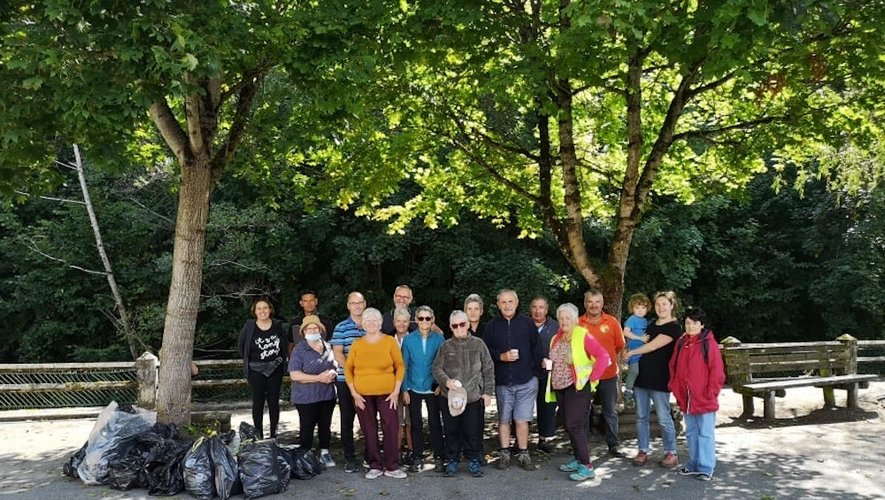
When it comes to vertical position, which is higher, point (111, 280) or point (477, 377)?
point (111, 280)

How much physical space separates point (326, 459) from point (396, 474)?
2.83ft

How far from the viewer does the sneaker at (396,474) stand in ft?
21.0

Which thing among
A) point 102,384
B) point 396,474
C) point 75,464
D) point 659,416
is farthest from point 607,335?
point 102,384

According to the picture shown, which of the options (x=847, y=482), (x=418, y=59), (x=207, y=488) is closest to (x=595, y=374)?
(x=847, y=482)

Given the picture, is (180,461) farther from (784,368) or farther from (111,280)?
(111,280)

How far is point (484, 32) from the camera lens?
795 centimetres

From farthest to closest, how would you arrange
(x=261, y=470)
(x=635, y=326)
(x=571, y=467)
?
(x=635, y=326)
(x=571, y=467)
(x=261, y=470)

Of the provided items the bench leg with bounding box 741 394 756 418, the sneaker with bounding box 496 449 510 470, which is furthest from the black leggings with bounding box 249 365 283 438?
the bench leg with bounding box 741 394 756 418

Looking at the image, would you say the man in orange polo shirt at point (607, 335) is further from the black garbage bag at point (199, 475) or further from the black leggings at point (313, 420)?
the black garbage bag at point (199, 475)

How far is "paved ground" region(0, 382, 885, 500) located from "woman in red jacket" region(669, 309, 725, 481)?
24cm

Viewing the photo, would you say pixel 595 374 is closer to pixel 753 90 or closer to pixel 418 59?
pixel 418 59

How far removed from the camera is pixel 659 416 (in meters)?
6.71

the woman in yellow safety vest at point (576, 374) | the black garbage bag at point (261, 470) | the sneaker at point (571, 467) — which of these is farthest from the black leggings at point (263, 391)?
the sneaker at point (571, 467)

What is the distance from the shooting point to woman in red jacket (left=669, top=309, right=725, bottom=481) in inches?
241
